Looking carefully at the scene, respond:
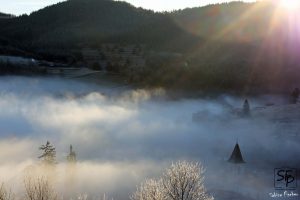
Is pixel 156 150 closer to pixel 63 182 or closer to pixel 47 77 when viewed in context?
pixel 63 182

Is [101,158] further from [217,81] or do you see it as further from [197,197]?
[217,81]

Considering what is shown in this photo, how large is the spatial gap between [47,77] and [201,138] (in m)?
97.4

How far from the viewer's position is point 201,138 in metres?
104

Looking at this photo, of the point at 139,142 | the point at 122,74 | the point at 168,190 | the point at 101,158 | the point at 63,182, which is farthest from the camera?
the point at 122,74

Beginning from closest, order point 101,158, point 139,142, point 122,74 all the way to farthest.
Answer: point 101,158, point 139,142, point 122,74

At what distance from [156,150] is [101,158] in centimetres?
1160

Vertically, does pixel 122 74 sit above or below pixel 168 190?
above

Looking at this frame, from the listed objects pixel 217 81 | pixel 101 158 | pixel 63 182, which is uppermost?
pixel 217 81

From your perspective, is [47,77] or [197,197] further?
[47,77]

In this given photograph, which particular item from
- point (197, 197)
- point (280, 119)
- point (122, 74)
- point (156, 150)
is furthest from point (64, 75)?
point (197, 197)

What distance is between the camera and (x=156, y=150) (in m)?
104
